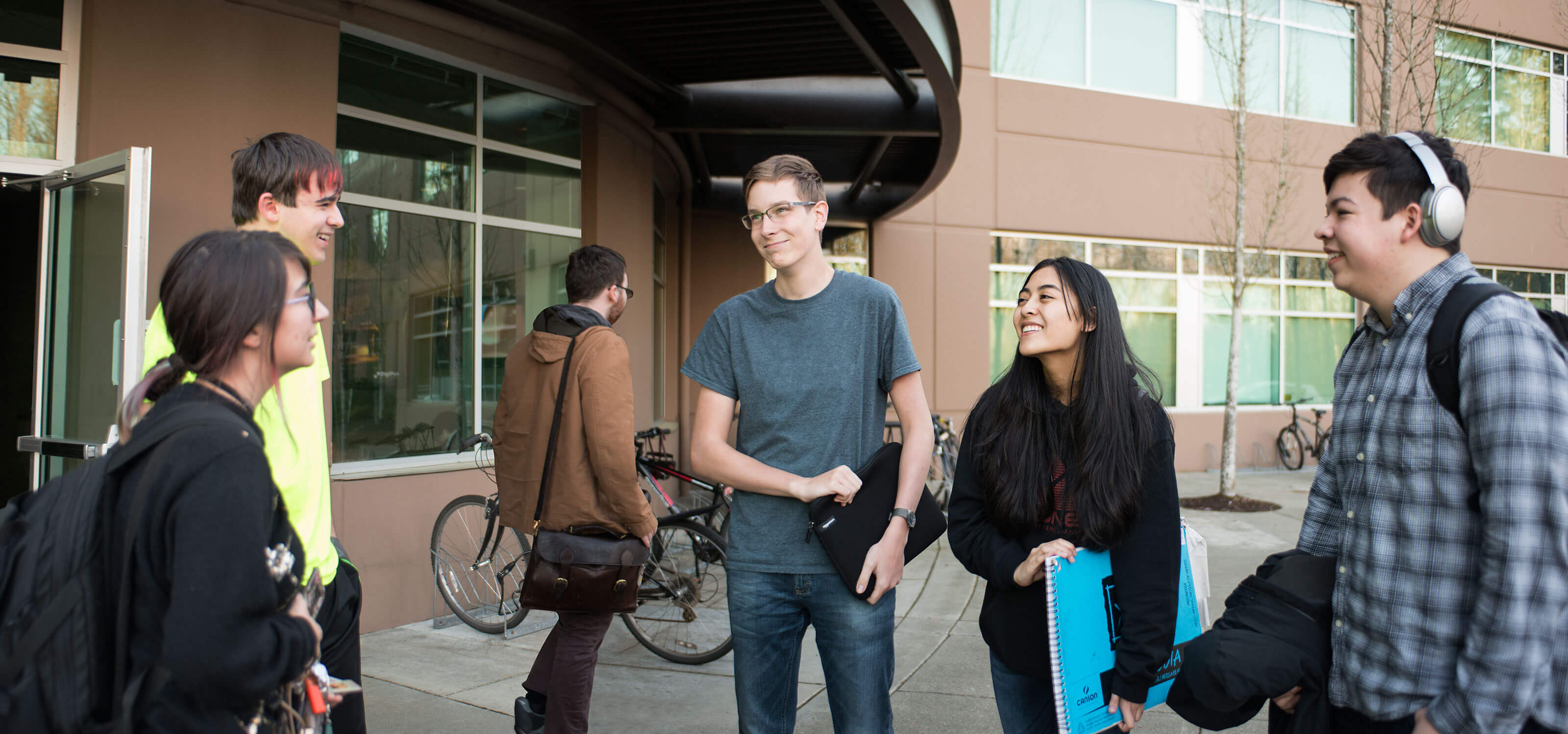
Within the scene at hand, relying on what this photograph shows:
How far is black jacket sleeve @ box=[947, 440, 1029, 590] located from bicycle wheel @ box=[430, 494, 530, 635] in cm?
367

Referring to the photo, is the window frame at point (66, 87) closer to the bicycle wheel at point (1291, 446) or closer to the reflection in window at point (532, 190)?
the reflection in window at point (532, 190)

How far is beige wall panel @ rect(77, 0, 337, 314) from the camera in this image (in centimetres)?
445

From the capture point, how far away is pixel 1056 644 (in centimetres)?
201

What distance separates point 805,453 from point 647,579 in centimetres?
287

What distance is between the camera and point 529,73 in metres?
6.21

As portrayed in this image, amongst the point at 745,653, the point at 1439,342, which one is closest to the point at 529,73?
the point at 745,653

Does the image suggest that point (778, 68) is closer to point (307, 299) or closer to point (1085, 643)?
point (1085, 643)

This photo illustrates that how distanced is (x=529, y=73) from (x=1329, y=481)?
18.4ft

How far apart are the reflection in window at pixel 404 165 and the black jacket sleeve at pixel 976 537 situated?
4.56 metres

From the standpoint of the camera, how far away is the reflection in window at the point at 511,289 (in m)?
6.30

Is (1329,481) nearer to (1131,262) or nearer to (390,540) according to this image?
(390,540)

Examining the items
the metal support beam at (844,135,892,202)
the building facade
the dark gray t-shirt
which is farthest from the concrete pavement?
the metal support beam at (844,135,892,202)

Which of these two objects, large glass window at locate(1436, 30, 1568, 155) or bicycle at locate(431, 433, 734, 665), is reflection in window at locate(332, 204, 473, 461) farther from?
large glass window at locate(1436, 30, 1568, 155)

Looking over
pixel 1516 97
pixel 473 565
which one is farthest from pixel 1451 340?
pixel 1516 97
